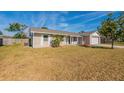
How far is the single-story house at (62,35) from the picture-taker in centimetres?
703

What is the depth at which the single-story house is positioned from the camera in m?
7.03

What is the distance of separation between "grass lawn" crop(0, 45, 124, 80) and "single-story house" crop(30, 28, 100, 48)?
35.8 inches

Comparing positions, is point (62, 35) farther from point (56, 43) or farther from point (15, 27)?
point (15, 27)

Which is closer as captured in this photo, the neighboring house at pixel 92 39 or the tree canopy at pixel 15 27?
the tree canopy at pixel 15 27

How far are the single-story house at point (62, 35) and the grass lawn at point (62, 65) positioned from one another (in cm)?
91

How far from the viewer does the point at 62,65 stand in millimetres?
4945

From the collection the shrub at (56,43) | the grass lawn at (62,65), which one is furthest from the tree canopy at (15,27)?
the shrub at (56,43)

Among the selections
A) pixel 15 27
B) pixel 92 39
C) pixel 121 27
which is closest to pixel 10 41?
pixel 15 27

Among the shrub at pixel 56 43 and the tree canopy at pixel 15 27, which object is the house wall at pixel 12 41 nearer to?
the tree canopy at pixel 15 27

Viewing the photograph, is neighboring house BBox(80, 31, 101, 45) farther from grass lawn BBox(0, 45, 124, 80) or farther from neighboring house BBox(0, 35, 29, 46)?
neighboring house BBox(0, 35, 29, 46)

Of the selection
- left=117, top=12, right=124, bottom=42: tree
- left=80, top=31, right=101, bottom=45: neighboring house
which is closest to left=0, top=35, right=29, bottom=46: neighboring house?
left=80, top=31, right=101, bottom=45: neighboring house

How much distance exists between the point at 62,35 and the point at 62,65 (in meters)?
3.70

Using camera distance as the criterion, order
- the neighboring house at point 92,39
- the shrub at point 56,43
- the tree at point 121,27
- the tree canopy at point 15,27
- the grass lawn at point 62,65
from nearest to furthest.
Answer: the grass lawn at point 62,65 < the tree canopy at point 15,27 < the tree at point 121,27 < the neighboring house at point 92,39 < the shrub at point 56,43
